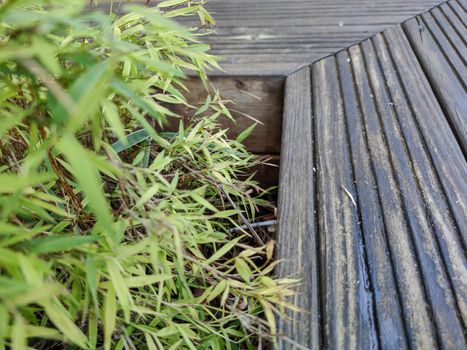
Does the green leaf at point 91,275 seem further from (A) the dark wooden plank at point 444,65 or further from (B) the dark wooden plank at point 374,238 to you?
(A) the dark wooden plank at point 444,65

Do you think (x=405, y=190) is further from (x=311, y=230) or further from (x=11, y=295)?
(x=11, y=295)

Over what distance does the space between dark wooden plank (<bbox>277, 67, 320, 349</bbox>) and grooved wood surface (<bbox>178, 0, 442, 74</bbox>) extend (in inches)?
9.2

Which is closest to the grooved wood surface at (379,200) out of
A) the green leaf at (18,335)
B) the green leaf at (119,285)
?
the green leaf at (119,285)

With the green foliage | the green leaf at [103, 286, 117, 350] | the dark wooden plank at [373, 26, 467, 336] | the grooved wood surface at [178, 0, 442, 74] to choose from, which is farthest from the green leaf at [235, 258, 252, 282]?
the grooved wood surface at [178, 0, 442, 74]

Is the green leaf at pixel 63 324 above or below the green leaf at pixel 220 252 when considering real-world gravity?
below

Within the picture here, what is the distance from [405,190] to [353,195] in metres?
0.12

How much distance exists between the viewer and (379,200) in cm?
97

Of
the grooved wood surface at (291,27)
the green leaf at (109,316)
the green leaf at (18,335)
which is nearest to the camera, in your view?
the green leaf at (18,335)

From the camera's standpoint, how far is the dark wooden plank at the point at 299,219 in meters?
0.73

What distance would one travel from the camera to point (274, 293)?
0.68m

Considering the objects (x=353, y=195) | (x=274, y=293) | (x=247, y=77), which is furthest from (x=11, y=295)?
(x=247, y=77)

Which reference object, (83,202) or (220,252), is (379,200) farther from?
(83,202)

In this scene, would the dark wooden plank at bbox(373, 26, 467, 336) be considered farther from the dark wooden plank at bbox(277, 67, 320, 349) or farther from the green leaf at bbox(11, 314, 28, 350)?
the green leaf at bbox(11, 314, 28, 350)

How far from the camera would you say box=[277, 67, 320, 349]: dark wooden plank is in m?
0.73
